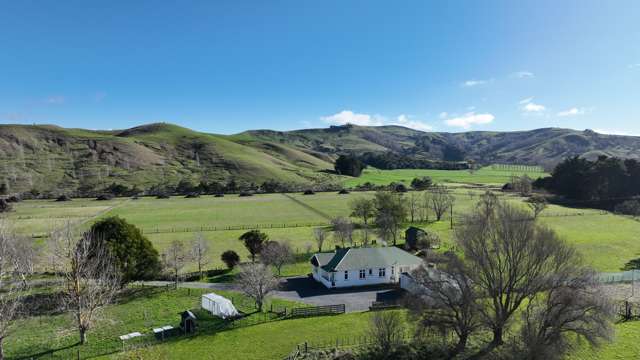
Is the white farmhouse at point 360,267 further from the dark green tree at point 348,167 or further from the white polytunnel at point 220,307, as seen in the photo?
the dark green tree at point 348,167

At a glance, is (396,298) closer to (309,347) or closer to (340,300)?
(340,300)

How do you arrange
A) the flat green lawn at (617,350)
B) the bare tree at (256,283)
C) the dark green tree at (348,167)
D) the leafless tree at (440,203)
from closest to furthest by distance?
the flat green lawn at (617,350), the bare tree at (256,283), the leafless tree at (440,203), the dark green tree at (348,167)

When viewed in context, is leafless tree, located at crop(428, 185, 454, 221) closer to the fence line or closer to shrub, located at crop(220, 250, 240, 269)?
the fence line

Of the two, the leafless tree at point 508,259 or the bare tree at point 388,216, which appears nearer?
the leafless tree at point 508,259

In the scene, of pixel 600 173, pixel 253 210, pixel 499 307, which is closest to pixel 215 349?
pixel 499 307

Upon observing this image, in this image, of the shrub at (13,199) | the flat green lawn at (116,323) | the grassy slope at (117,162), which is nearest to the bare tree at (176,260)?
the flat green lawn at (116,323)
